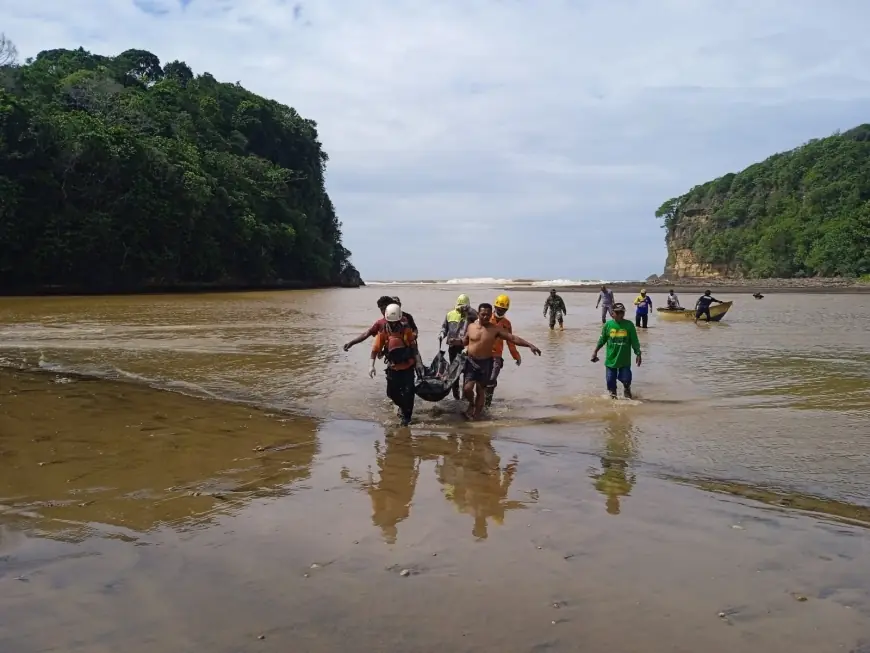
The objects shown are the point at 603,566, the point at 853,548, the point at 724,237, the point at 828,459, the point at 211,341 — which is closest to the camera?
the point at 603,566

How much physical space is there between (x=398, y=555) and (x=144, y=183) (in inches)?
1685

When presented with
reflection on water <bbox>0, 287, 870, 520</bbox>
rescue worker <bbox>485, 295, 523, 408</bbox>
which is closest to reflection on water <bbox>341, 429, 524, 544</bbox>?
Answer: reflection on water <bbox>0, 287, 870, 520</bbox>

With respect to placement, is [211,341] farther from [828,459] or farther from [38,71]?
[38,71]

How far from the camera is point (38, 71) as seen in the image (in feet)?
179

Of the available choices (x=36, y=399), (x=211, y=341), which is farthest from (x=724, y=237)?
(x=36, y=399)

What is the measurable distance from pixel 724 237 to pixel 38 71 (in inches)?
3389

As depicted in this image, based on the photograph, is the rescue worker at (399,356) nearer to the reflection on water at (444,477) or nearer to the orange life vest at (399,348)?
the orange life vest at (399,348)

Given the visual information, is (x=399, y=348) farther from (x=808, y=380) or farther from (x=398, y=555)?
(x=808, y=380)

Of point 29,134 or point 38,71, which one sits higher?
point 38,71

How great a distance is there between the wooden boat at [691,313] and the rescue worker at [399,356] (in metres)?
20.6

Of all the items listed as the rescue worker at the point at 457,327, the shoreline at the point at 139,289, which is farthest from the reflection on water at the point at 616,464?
the shoreline at the point at 139,289

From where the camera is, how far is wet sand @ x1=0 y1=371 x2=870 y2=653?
3.57 meters

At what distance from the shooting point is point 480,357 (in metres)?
9.59

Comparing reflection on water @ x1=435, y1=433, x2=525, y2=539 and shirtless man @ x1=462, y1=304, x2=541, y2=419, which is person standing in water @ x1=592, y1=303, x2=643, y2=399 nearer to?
shirtless man @ x1=462, y1=304, x2=541, y2=419
